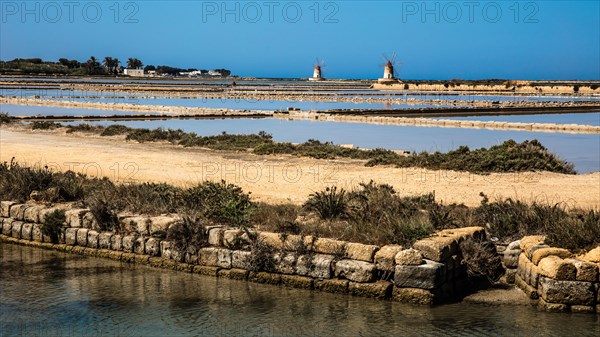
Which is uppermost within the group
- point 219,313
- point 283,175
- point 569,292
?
point 283,175

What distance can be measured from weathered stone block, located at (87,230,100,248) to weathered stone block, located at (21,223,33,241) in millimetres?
1037

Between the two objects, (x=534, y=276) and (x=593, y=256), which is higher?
(x=593, y=256)

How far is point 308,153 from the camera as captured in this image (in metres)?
15.9

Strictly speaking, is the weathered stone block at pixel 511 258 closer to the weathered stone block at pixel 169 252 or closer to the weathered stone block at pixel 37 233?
the weathered stone block at pixel 169 252

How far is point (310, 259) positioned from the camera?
736cm

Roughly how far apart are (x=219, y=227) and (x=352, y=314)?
2023mm

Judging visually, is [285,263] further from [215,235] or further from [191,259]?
[191,259]

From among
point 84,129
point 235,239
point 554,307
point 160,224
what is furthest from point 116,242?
point 84,129

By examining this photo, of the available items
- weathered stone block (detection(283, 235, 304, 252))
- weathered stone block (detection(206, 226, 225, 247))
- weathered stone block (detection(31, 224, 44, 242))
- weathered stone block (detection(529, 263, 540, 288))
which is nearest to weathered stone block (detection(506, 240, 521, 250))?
weathered stone block (detection(529, 263, 540, 288))

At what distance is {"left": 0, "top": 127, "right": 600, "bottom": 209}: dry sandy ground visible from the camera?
10.9 metres

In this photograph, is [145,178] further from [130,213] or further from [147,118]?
[147,118]

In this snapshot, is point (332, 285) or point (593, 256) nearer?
point (593, 256)

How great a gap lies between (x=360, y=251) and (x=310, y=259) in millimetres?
515

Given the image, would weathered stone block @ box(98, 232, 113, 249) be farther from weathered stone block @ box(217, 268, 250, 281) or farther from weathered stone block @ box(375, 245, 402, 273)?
weathered stone block @ box(375, 245, 402, 273)
